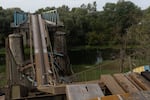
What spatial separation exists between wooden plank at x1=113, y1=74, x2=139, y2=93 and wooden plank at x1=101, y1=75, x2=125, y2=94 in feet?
0.24

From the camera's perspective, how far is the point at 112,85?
218 inches

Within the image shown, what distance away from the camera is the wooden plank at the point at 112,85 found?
5305 mm

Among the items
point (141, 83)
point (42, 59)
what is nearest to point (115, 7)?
point (42, 59)

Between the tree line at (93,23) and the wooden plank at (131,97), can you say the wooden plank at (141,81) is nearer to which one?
the wooden plank at (131,97)

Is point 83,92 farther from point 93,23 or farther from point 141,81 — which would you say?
point 93,23

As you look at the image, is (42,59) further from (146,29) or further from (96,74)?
(146,29)

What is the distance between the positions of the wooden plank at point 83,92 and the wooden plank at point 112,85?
21 centimetres

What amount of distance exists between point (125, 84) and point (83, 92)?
785 millimetres

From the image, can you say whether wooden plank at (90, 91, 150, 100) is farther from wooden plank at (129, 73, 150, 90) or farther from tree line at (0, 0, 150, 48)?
tree line at (0, 0, 150, 48)

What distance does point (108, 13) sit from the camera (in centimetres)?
6512

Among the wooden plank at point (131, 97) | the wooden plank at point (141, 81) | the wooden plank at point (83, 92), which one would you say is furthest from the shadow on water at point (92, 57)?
the wooden plank at point (131, 97)

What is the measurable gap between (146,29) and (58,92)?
16897 mm

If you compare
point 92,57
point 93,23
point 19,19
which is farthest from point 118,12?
point 19,19

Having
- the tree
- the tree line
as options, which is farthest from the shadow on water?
the tree
